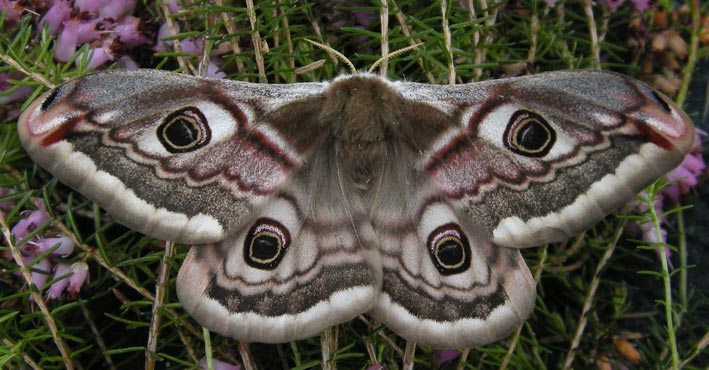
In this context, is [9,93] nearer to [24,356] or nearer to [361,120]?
[24,356]

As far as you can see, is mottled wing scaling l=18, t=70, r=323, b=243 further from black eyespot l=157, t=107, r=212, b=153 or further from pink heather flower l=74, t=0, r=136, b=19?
pink heather flower l=74, t=0, r=136, b=19

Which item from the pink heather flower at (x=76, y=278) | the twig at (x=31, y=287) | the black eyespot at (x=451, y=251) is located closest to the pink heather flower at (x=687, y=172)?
the black eyespot at (x=451, y=251)

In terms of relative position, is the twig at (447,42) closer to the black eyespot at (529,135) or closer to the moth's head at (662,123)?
the black eyespot at (529,135)

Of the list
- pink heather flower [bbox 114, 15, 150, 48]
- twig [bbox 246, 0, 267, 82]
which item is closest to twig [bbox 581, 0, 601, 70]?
twig [bbox 246, 0, 267, 82]

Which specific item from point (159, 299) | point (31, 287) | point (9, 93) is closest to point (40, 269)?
point (31, 287)

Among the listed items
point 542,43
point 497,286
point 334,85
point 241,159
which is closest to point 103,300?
point 241,159

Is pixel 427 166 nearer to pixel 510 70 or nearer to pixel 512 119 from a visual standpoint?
pixel 512 119

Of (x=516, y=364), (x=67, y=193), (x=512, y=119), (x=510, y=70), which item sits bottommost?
(x=516, y=364)
